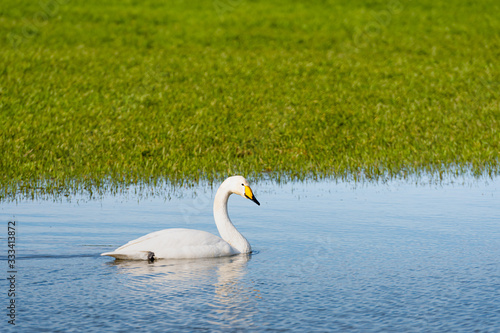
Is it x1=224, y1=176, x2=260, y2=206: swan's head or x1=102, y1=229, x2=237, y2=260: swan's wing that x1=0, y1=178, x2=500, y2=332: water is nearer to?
x1=102, y1=229, x2=237, y2=260: swan's wing

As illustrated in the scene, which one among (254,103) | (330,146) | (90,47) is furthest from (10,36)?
(330,146)

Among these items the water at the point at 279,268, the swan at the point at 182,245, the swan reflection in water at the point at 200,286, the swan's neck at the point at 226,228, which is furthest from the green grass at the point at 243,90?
the swan reflection in water at the point at 200,286

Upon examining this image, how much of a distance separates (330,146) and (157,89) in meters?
10.0

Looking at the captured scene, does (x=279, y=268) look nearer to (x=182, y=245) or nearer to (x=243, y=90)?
(x=182, y=245)

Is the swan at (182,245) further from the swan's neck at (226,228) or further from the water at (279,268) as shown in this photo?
the water at (279,268)

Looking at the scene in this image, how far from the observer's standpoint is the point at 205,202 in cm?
1316

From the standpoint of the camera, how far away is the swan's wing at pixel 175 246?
930cm

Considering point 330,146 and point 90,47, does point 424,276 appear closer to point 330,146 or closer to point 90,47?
point 330,146

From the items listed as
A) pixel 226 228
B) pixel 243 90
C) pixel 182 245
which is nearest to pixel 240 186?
pixel 226 228

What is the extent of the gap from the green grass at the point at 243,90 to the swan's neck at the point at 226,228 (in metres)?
4.71

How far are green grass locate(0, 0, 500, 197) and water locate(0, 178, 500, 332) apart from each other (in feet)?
9.16

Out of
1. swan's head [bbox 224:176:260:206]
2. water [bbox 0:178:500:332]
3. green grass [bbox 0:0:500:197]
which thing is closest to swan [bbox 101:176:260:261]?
water [bbox 0:178:500:332]

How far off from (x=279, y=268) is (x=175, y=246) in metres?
1.37

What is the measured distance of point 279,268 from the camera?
8.97 meters
